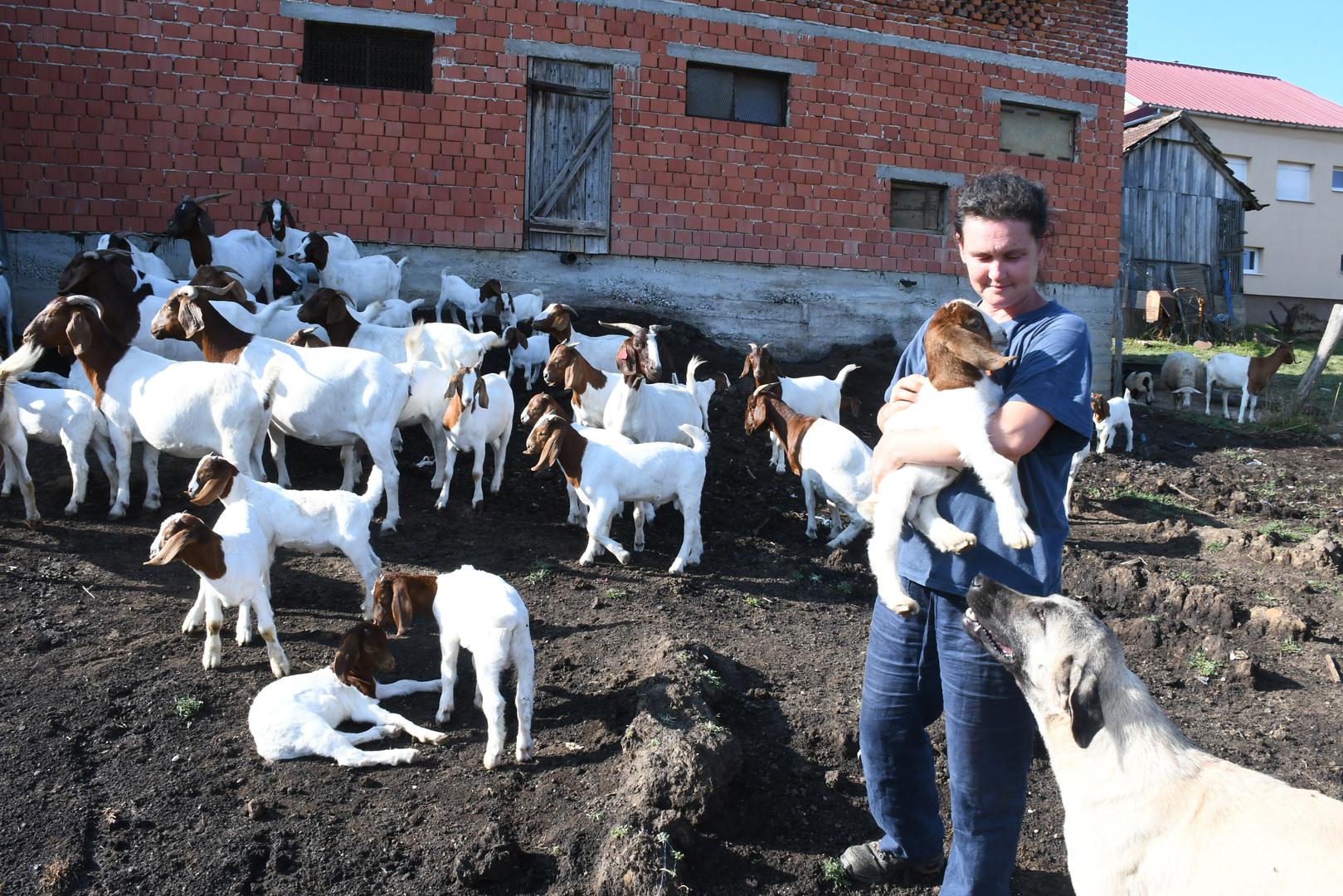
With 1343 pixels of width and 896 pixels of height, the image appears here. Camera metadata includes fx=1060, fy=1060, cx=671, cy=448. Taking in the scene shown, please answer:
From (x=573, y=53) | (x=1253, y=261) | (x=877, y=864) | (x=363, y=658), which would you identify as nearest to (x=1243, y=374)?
(x=573, y=53)

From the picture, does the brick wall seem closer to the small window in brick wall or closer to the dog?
the small window in brick wall

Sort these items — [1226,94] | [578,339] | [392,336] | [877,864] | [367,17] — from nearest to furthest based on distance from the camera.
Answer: [877,864]
[392,336]
[578,339]
[367,17]
[1226,94]

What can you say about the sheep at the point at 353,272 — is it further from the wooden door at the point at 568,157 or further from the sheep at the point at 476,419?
the sheep at the point at 476,419

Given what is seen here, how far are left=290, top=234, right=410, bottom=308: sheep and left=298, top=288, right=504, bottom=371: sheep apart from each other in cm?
211

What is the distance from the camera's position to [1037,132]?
16312 millimetres

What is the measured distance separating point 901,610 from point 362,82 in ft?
38.4

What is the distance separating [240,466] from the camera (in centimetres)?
727

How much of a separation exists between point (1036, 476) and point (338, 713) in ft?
11.2

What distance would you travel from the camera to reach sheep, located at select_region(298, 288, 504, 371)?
9117 mm

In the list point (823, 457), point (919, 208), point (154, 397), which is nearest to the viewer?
point (154, 397)

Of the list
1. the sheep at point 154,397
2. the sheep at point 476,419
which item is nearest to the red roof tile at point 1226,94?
the sheep at point 476,419

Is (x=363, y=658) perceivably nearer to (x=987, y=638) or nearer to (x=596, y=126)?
(x=987, y=638)

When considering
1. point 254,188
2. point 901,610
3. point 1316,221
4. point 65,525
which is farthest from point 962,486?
point 1316,221

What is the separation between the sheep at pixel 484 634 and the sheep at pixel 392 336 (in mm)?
3887
